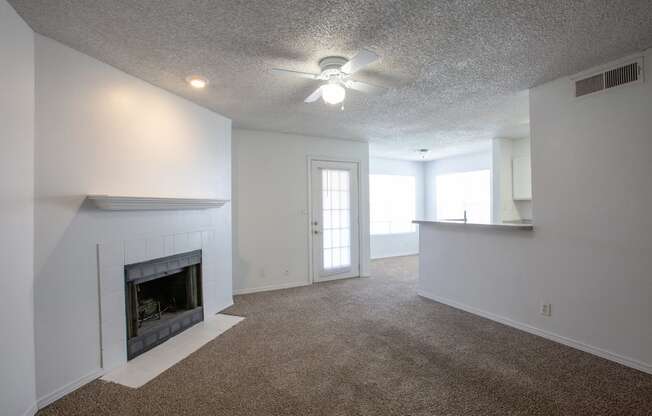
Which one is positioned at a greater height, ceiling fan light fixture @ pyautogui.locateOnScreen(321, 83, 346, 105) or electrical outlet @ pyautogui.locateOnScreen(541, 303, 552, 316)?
ceiling fan light fixture @ pyautogui.locateOnScreen(321, 83, 346, 105)

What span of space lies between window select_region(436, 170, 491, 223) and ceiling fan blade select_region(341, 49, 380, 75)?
17.5 ft

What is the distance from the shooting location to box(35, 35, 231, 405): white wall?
6.90ft

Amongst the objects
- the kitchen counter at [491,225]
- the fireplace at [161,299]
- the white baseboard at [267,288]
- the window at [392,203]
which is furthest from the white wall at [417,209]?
the fireplace at [161,299]

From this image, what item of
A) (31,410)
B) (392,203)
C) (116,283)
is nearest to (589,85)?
(116,283)

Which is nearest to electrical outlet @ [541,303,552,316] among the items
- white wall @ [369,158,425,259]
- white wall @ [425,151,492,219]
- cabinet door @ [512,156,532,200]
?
cabinet door @ [512,156,532,200]

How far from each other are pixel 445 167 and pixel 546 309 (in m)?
5.17

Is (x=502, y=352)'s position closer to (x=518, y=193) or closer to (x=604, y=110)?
(x=604, y=110)

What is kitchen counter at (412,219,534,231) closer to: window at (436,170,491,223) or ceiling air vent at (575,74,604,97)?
ceiling air vent at (575,74,604,97)

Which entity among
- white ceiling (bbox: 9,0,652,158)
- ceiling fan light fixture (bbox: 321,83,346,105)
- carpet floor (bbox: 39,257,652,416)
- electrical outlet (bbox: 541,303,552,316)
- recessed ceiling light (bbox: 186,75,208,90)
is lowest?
carpet floor (bbox: 39,257,652,416)

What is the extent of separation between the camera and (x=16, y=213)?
1886 millimetres

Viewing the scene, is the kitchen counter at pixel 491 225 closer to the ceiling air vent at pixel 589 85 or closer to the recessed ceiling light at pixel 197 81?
the ceiling air vent at pixel 589 85

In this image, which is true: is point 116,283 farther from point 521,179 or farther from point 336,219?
point 521,179

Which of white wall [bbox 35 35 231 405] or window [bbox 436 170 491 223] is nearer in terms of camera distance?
white wall [bbox 35 35 231 405]

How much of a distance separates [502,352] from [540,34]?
2.55 meters
